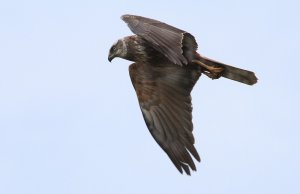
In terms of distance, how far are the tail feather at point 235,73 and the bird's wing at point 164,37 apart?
1.92 ft

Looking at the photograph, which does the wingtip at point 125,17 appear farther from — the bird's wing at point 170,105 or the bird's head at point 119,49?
the bird's wing at point 170,105

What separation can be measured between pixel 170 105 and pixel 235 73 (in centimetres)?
119

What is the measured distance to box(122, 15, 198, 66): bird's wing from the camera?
17406 millimetres

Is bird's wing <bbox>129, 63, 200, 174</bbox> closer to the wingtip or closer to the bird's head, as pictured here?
the bird's head

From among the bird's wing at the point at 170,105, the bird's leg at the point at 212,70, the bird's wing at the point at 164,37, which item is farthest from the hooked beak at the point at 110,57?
the bird's leg at the point at 212,70

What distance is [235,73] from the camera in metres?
19.3

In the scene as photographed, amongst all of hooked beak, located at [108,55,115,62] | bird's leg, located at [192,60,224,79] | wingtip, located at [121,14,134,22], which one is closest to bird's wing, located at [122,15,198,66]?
wingtip, located at [121,14,134,22]

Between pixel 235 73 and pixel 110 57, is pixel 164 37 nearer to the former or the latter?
pixel 235 73

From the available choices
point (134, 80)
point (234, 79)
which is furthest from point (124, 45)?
point (234, 79)

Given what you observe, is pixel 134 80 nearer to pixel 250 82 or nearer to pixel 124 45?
pixel 124 45

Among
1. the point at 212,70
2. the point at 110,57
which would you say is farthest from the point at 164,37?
the point at 110,57

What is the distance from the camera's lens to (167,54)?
17.4 m

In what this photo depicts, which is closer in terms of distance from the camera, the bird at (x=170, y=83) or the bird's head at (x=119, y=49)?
the bird at (x=170, y=83)

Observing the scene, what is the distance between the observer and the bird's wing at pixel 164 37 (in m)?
17.4
